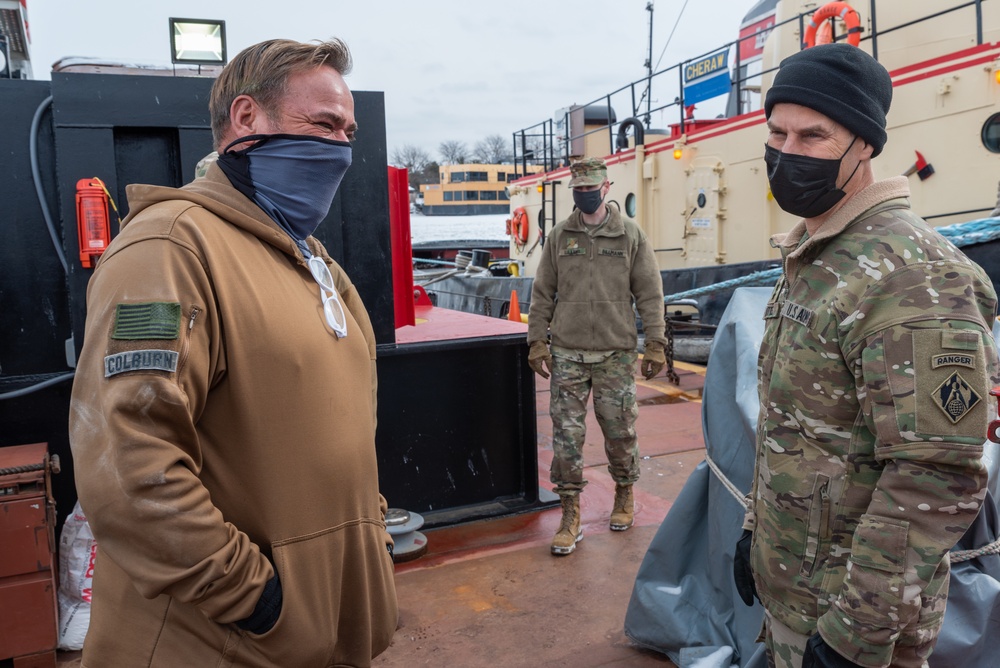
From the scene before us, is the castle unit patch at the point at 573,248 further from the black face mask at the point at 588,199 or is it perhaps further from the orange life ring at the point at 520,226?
the orange life ring at the point at 520,226

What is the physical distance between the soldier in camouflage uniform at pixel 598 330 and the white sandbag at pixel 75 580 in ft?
7.54

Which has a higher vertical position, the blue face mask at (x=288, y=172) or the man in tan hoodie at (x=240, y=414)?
the blue face mask at (x=288, y=172)

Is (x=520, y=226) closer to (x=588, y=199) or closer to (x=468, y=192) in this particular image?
(x=588, y=199)

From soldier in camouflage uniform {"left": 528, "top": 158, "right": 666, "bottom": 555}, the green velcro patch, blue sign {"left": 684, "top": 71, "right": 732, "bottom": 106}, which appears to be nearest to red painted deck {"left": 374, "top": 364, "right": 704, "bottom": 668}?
soldier in camouflage uniform {"left": 528, "top": 158, "right": 666, "bottom": 555}

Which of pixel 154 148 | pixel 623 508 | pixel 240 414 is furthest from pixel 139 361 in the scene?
pixel 623 508

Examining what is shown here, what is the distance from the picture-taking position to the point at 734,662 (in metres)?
2.80

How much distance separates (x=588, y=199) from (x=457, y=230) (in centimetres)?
2312

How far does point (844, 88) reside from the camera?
1716mm

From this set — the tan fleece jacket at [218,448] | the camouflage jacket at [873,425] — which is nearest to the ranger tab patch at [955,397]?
the camouflage jacket at [873,425]

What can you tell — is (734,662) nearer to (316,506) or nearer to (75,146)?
(316,506)

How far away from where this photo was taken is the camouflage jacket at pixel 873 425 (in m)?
1.45

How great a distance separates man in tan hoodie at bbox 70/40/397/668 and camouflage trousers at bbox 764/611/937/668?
0.91 meters

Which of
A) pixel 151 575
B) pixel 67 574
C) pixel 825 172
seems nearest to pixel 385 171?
pixel 67 574

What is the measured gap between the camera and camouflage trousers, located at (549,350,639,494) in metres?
4.38
